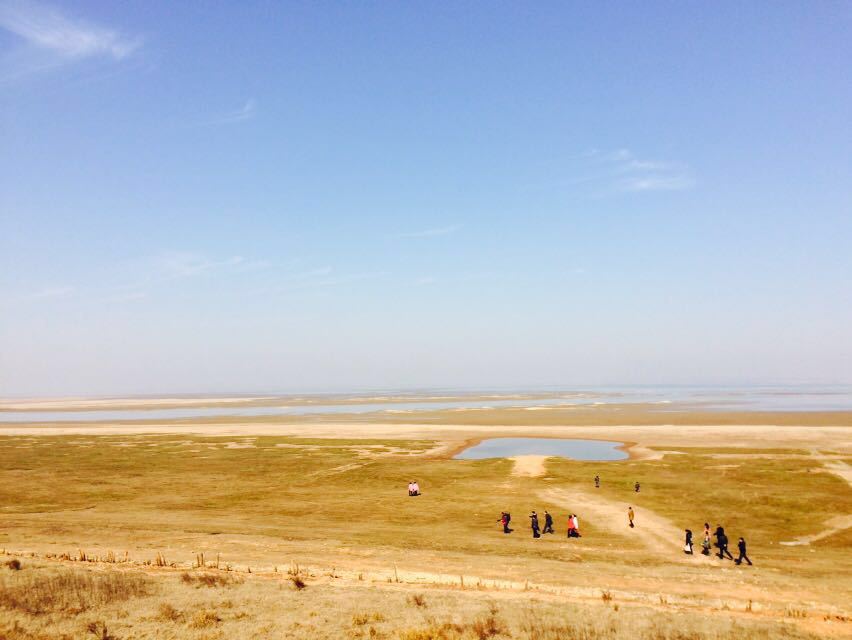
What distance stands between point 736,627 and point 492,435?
241 ft

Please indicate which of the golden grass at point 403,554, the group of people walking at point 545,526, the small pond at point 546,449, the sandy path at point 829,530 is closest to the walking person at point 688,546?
the golden grass at point 403,554

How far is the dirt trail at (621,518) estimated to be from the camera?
3216 centimetres

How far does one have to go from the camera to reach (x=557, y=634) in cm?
1698

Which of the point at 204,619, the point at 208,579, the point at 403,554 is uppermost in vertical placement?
the point at 204,619

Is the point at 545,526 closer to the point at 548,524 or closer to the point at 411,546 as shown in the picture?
the point at 548,524

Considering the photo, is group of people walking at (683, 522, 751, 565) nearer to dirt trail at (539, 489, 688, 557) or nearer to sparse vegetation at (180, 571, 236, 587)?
dirt trail at (539, 489, 688, 557)

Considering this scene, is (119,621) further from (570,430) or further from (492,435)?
(570,430)

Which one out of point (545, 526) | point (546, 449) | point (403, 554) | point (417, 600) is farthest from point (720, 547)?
point (546, 449)

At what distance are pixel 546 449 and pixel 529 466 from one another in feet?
61.4

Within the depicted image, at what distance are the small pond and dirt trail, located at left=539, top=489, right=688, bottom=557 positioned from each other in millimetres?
21800

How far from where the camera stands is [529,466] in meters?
56.6

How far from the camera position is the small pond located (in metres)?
67.2

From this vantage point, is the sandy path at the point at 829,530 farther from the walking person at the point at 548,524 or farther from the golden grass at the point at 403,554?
the walking person at the point at 548,524

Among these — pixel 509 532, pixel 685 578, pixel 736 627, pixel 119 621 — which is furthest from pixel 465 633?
pixel 509 532
